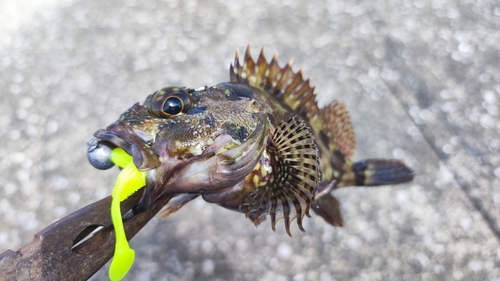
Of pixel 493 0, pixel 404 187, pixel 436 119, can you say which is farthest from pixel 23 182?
pixel 493 0

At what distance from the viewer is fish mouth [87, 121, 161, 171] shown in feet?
2.93

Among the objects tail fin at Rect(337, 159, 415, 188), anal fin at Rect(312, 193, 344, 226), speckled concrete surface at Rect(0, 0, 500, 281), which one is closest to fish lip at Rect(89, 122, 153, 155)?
anal fin at Rect(312, 193, 344, 226)

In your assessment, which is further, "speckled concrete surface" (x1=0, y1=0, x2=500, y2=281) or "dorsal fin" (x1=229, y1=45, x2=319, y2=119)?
"speckled concrete surface" (x1=0, y1=0, x2=500, y2=281)

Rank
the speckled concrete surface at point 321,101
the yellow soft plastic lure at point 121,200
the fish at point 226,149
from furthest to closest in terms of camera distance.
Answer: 1. the speckled concrete surface at point 321,101
2. the fish at point 226,149
3. the yellow soft plastic lure at point 121,200

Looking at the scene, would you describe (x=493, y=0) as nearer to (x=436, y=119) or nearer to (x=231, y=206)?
(x=436, y=119)

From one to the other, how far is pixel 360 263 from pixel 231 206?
93 cm

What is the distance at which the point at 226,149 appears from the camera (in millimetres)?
1000

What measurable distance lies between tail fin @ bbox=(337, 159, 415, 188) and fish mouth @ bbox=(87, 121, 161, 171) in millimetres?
894

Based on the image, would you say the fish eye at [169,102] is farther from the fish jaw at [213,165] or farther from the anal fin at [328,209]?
the anal fin at [328,209]

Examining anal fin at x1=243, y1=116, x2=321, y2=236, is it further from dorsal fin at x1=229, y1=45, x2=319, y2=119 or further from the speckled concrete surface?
the speckled concrete surface

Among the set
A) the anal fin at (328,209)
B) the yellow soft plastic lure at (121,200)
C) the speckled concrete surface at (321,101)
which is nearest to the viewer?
the yellow soft plastic lure at (121,200)

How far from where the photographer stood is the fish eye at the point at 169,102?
39.0 inches

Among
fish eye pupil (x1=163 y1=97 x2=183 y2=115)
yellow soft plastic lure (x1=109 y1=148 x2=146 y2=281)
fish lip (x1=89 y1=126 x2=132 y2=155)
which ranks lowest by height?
yellow soft plastic lure (x1=109 y1=148 x2=146 y2=281)

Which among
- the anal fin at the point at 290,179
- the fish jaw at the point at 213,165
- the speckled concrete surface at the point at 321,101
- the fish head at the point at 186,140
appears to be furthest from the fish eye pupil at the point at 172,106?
the speckled concrete surface at the point at 321,101
